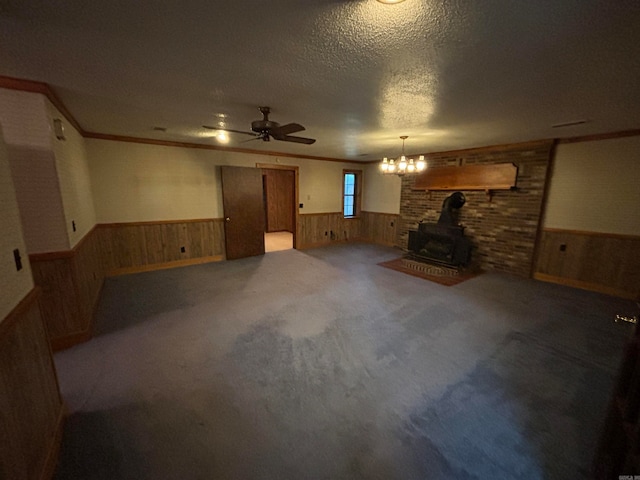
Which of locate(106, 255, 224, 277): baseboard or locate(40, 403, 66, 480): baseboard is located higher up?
locate(106, 255, 224, 277): baseboard

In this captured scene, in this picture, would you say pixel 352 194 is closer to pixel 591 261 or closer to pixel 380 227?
pixel 380 227

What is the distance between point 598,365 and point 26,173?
5251 mm

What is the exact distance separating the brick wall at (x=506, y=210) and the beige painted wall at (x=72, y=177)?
6004 mm

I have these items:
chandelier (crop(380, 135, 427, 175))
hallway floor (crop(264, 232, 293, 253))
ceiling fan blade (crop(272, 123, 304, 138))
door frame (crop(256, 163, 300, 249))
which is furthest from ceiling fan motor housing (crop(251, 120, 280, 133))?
hallway floor (crop(264, 232, 293, 253))

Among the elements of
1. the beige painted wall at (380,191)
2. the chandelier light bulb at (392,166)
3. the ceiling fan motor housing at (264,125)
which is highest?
the ceiling fan motor housing at (264,125)

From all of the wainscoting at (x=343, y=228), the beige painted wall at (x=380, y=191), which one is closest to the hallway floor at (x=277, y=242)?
the wainscoting at (x=343, y=228)

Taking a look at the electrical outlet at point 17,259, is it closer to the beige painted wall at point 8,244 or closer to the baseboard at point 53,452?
the beige painted wall at point 8,244

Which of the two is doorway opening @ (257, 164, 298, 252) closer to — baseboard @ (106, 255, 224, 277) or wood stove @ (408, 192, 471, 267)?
baseboard @ (106, 255, 224, 277)

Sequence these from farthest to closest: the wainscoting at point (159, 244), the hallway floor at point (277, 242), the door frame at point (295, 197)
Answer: the hallway floor at point (277, 242)
the door frame at point (295, 197)
the wainscoting at point (159, 244)

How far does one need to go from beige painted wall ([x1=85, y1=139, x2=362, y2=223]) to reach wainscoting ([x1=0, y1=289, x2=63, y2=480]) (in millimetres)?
3363

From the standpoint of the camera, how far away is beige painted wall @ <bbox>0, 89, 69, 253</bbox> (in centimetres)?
212

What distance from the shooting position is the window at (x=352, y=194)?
750 cm

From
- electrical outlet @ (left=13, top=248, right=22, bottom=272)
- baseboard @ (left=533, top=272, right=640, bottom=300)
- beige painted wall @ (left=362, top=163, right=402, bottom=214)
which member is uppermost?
beige painted wall @ (left=362, top=163, right=402, bottom=214)

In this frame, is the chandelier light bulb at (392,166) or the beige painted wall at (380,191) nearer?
the chandelier light bulb at (392,166)
